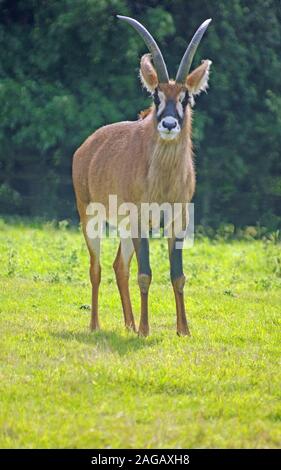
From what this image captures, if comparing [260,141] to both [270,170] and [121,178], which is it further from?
[121,178]

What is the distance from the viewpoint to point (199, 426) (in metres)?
6.23

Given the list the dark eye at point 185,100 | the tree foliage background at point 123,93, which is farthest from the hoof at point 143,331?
the tree foliage background at point 123,93

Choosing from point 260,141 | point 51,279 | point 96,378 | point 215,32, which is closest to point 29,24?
point 215,32

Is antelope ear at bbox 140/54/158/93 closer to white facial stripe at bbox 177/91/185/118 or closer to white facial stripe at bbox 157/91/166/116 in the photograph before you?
A: white facial stripe at bbox 157/91/166/116

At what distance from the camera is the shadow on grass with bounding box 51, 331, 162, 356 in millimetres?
8469

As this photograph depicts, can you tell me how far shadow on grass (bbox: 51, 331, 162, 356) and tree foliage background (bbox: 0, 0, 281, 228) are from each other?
12.4 metres

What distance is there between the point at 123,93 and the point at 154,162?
1325 centimetres

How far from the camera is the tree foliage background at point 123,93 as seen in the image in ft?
70.8

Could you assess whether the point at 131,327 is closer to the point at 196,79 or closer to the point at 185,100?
the point at 185,100

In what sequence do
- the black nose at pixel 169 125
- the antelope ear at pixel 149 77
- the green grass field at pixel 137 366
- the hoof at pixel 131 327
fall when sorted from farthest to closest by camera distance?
the hoof at pixel 131 327 → the antelope ear at pixel 149 77 → the black nose at pixel 169 125 → the green grass field at pixel 137 366

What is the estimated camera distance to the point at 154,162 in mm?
9281

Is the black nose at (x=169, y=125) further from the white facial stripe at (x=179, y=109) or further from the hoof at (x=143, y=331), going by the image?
the hoof at (x=143, y=331)

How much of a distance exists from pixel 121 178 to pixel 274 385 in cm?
311

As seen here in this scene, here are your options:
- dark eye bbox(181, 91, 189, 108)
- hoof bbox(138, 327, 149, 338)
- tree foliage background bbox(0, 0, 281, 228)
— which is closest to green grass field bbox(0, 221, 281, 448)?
hoof bbox(138, 327, 149, 338)
